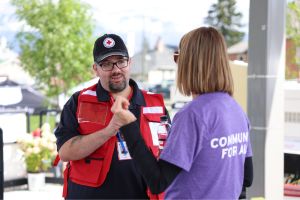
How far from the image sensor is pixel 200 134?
1947 millimetres

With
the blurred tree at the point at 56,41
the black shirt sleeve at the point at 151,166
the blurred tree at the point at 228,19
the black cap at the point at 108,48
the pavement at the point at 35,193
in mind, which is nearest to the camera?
the black shirt sleeve at the point at 151,166

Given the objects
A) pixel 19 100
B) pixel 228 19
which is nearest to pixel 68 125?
pixel 19 100

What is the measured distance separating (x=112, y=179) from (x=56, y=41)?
13.3m

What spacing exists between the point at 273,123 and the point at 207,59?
251cm

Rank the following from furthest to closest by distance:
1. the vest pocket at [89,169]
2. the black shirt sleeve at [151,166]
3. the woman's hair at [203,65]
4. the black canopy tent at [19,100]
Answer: the black canopy tent at [19,100] → the vest pocket at [89,169] → the woman's hair at [203,65] → the black shirt sleeve at [151,166]

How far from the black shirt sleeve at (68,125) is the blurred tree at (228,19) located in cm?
6532

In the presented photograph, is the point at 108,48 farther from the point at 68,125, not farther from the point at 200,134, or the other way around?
the point at 200,134

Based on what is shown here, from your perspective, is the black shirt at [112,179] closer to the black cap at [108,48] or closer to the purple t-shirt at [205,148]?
the black cap at [108,48]

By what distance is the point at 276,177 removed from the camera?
4344 millimetres

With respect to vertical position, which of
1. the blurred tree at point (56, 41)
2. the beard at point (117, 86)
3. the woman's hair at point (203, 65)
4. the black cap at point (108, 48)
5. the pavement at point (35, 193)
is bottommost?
the pavement at point (35, 193)

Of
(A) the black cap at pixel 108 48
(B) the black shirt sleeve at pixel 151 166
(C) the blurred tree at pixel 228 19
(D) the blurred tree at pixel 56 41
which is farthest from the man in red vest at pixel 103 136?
(C) the blurred tree at pixel 228 19

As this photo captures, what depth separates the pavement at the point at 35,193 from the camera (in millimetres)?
6816

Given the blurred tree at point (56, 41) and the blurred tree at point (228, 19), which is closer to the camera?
the blurred tree at point (56, 41)

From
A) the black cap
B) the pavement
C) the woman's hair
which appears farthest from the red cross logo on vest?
the pavement
